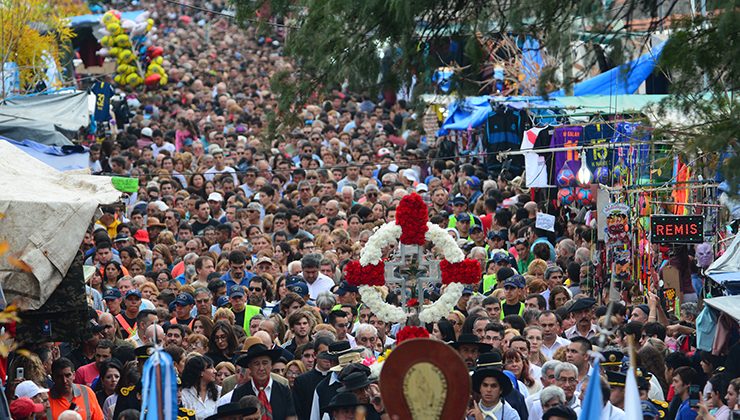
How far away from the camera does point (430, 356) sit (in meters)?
8.34

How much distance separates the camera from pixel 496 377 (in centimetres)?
1220

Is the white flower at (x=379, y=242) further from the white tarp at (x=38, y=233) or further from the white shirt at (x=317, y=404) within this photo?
the white tarp at (x=38, y=233)

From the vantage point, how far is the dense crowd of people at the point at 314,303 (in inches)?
497

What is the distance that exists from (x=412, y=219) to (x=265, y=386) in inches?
77.9

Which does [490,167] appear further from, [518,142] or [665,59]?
[665,59]

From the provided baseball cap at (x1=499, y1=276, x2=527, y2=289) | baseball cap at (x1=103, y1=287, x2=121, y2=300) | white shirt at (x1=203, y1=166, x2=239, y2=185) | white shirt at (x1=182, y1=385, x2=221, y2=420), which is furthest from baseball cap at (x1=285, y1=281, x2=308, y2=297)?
white shirt at (x1=203, y1=166, x2=239, y2=185)

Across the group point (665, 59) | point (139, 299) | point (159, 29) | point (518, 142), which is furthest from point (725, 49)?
point (159, 29)

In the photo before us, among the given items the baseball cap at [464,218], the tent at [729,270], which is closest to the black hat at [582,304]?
the tent at [729,270]

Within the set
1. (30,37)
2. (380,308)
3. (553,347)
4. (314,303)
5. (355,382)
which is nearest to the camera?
(355,382)

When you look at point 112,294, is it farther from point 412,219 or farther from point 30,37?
point 30,37

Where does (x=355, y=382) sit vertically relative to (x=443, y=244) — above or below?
below

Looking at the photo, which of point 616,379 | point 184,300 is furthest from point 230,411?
point 184,300

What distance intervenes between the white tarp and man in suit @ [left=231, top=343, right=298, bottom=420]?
2197 millimetres

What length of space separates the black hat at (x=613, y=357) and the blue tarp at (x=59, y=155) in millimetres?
9025
